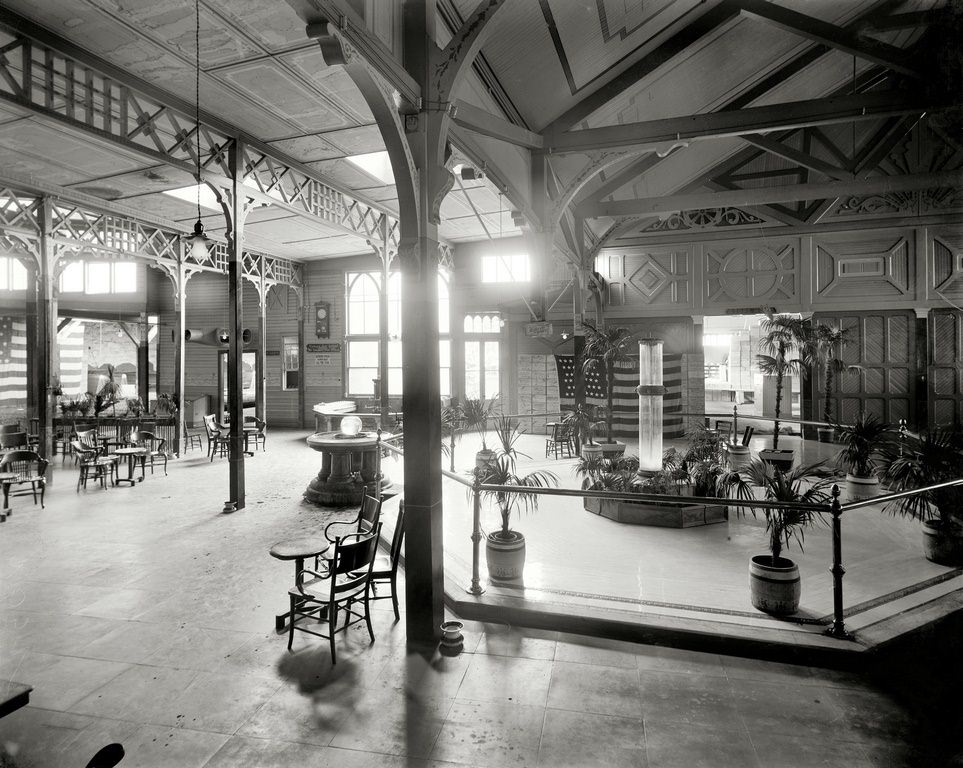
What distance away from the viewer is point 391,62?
3480 mm

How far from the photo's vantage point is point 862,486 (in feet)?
24.2

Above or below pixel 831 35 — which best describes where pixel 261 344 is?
below

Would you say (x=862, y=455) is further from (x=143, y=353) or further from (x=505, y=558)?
(x=143, y=353)

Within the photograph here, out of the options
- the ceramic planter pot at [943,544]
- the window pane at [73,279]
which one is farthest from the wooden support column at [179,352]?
the ceramic planter pot at [943,544]

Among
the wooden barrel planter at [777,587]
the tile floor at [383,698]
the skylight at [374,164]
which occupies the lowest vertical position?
the tile floor at [383,698]

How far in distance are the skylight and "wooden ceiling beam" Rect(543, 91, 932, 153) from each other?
4.38 metres

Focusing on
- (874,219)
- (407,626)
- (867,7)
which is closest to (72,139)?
(407,626)

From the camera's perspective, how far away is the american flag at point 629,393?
45.6ft

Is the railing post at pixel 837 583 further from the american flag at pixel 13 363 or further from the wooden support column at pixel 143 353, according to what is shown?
the american flag at pixel 13 363

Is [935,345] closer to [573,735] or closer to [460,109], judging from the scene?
[460,109]

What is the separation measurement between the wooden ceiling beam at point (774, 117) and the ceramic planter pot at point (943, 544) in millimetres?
4657

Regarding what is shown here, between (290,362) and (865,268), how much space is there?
16131 mm

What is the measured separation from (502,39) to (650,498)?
4846mm

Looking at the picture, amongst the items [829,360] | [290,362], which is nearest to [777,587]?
[829,360]
